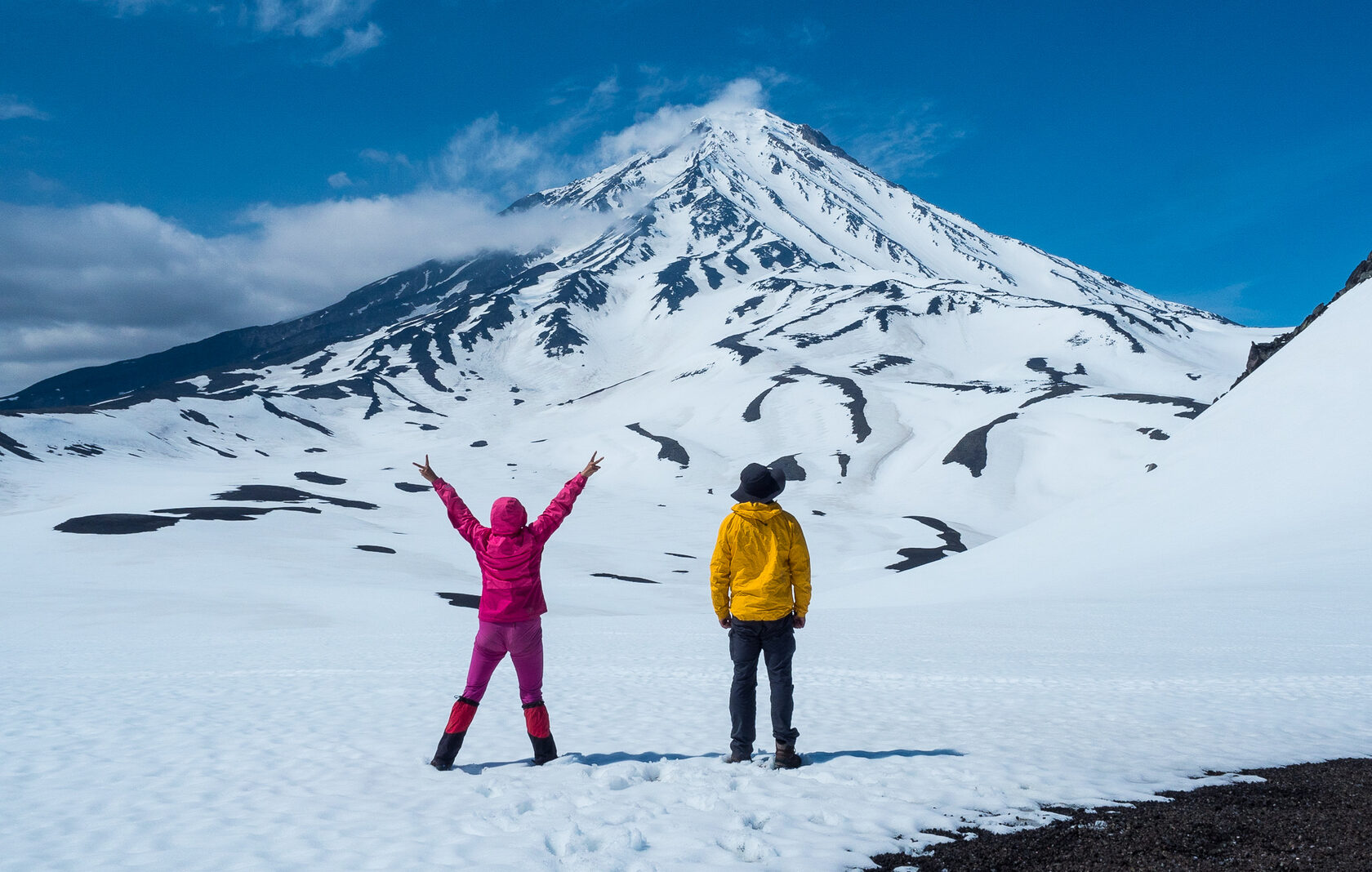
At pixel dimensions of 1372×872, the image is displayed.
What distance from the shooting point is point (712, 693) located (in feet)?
38.8

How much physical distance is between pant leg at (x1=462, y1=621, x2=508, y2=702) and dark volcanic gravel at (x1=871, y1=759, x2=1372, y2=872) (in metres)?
3.68

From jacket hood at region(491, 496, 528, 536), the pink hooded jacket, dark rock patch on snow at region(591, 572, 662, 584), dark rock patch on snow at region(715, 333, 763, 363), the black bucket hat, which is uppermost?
dark rock patch on snow at region(715, 333, 763, 363)

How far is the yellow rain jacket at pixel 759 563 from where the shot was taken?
6844 millimetres

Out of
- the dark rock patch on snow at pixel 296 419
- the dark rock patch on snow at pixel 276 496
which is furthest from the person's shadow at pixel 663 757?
the dark rock patch on snow at pixel 296 419

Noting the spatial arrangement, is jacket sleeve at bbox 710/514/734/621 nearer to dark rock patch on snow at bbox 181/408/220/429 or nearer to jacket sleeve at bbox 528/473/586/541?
jacket sleeve at bbox 528/473/586/541

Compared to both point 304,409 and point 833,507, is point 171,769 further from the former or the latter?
point 304,409

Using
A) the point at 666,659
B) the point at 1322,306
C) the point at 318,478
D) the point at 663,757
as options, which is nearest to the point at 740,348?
the point at 318,478

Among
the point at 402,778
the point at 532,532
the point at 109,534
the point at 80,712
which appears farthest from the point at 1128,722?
the point at 109,534

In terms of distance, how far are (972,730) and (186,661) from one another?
15.7 m

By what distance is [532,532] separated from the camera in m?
7.02

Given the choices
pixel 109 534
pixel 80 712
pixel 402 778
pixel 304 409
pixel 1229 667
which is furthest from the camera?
pixel 304 409

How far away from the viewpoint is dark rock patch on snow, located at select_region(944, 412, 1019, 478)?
8819 centimetres

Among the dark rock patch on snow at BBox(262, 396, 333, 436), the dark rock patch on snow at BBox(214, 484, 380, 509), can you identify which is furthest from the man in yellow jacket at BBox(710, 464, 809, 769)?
the dark rock patch on snow at BBox(262, 396, 333, 436)

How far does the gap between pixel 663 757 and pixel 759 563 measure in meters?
2.32
